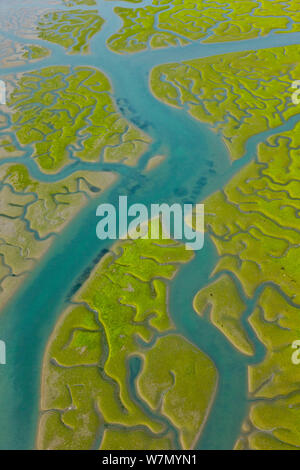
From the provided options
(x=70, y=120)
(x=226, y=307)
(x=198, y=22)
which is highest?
(x=198, y=22)

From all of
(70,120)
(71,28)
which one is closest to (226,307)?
Answer: (70,120)

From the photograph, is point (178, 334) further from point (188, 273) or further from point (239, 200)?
point (239, 200)

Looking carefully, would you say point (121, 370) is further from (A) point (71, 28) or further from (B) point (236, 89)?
(A) point (71, 28)

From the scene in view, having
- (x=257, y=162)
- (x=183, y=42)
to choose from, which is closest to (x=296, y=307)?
(x=257, y=162)

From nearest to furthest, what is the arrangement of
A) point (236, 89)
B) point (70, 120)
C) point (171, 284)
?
point (171, 284)
point (70, 120)
point (236, 89)

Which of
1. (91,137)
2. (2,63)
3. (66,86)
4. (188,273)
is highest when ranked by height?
(2,63)

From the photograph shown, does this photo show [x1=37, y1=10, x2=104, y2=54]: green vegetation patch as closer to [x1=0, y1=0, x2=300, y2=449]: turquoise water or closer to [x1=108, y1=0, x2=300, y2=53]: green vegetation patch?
[x1=108, y1=0, x2=300, y2=53]: green vegetation patch

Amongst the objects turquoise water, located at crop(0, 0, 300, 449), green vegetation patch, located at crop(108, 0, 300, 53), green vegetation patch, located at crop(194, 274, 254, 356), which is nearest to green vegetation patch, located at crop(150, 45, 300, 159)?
turquoise water, located at crop(0, 0, 300, 449)

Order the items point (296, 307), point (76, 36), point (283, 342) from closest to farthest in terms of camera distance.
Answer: point (283, 342) → point (296, 307) → point (76, 36)

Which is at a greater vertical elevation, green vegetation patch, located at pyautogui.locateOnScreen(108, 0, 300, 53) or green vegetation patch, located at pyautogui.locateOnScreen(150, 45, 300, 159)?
green vegetation patch, located at pyautogui.locateOnScreen(108, 0, 300, 53)
